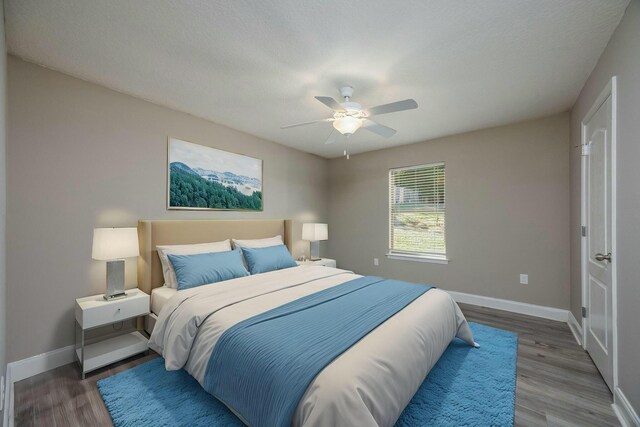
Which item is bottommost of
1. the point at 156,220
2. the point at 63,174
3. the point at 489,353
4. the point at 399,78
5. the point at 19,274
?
the point at 489,353

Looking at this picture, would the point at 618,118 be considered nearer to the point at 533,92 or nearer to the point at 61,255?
the point at 533,92

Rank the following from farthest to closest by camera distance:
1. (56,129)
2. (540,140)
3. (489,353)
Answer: (540,140) → (489,353) → (56,129)

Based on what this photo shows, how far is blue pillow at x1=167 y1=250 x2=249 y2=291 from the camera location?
2.63 metres

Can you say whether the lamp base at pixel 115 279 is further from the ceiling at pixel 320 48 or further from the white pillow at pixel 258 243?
the ceiling at pixel 320 48

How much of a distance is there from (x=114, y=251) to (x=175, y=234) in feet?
2.36

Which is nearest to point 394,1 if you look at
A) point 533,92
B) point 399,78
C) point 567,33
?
point 399,78

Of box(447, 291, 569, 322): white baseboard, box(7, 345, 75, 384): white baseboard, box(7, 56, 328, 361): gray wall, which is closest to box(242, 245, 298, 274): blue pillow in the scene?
box(7, 56, 328, 361): gray wall

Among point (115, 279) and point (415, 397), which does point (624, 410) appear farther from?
point (115, 279)

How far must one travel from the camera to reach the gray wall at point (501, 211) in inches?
130

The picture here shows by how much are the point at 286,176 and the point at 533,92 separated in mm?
3288

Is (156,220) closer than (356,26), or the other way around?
(356,26)

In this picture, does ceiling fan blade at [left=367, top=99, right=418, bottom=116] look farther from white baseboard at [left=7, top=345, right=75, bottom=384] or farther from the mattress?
white baseboard at [left=7, top=345, right=75, bottom=384]

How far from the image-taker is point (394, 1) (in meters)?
1.57

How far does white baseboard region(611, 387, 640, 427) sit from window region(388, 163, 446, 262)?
242cm
